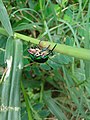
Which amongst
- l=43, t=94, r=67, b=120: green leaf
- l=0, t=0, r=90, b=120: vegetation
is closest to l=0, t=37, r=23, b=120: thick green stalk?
l=0, t=0, r=90, b=120: vegetation

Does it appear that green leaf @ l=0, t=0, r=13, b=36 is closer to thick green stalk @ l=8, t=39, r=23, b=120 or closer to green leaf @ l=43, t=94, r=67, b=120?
thick green stalk @ l=8, t=39, r=23, b=120

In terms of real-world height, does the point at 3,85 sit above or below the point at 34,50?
below

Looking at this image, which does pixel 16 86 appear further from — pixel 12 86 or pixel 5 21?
pixel 5 21

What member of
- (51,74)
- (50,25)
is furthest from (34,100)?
(50,25)

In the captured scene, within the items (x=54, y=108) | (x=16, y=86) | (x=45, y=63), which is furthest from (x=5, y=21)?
(x=54, y=108)

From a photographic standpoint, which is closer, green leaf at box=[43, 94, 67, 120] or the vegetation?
the vegetation

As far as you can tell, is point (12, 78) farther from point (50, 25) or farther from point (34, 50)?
point (50, 25)

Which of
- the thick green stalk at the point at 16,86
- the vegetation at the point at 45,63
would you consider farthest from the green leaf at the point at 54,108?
the thick green stalk at the point at 16,86

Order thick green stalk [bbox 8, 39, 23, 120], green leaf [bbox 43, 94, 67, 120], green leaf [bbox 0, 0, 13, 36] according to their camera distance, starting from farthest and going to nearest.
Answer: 1. green leaf [bbox 43, 94, 67, 120]
2. green leaf [bbox 0, 0, 13, 36]
3. thick green stalk [bbox 8, 39, 23, 120]
